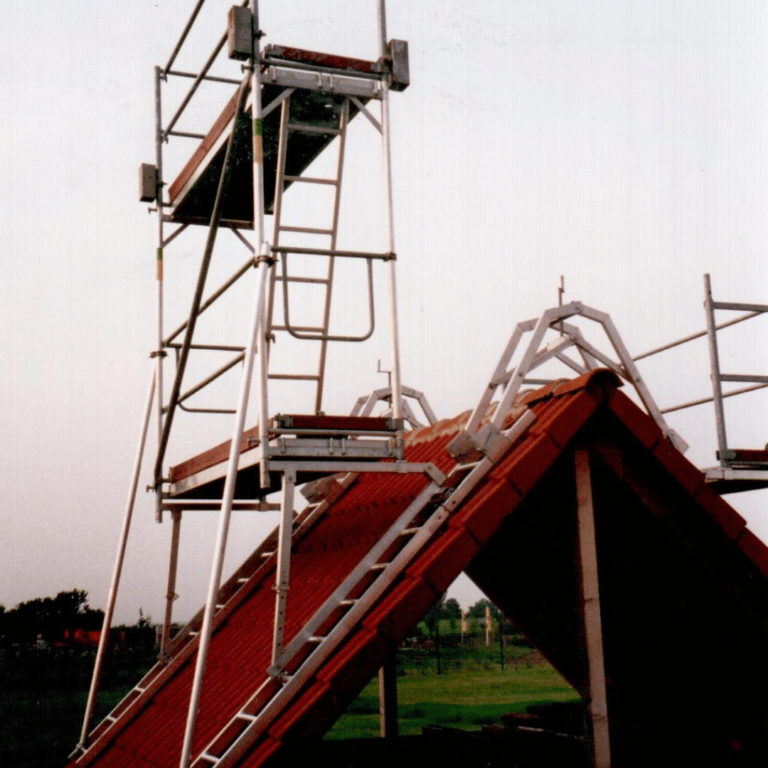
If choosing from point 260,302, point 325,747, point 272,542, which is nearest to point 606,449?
point 260,302

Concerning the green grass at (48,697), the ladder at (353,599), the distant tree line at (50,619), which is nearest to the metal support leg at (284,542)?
the ladder at (353,599)

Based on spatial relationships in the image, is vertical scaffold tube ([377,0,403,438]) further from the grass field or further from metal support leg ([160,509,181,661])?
the grass field

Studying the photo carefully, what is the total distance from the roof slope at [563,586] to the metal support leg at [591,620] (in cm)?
13

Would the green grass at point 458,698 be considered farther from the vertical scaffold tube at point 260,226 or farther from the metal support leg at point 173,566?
the vertical scaffold tube at point 260,226

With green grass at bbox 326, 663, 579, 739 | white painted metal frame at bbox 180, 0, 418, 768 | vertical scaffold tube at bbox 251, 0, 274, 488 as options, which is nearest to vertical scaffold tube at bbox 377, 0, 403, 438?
white painted metal frame at bbox 180, 0, 418, 768

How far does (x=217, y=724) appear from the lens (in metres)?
7.27

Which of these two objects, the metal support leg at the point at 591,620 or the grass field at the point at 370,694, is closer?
the metal support leg at the point at 591,620

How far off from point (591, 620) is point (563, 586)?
12.0ft

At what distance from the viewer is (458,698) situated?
3141 centimetres

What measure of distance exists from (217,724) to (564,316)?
164 inches

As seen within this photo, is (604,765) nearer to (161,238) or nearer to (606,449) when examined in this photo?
(606,449)

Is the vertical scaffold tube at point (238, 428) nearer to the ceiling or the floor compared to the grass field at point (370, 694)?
nearer to the ceiling

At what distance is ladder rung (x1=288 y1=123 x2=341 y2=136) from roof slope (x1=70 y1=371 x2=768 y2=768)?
2.80 metres

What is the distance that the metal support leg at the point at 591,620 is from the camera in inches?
268
